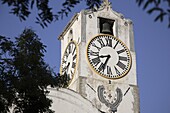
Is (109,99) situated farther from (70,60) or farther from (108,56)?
(70,60)

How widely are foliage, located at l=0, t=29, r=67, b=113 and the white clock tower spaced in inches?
594

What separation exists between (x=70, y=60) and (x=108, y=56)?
231 cm

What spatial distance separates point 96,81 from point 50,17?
62.9 feet

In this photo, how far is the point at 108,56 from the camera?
95.5ft

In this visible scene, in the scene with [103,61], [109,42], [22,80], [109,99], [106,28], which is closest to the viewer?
[22,80]

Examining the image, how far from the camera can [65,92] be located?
69.5 feet

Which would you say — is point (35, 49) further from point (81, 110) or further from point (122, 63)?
point (122, 63)

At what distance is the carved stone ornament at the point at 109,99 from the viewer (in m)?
28.3

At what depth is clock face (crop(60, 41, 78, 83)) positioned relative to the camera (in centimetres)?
2962

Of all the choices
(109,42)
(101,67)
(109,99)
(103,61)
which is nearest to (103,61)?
(103,61)

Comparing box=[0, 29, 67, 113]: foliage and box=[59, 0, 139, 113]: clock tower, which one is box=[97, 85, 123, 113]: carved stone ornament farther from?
box=[0, 29, 67, 113]: foliage

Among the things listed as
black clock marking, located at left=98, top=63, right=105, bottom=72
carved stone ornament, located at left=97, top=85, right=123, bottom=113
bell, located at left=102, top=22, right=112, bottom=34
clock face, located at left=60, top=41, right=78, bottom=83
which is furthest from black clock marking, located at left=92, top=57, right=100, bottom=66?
bell, located at left=102, top=22, right=112, bottom=34

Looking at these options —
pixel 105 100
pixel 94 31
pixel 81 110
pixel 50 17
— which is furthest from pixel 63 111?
pixel 50 17

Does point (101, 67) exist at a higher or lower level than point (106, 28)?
lower
